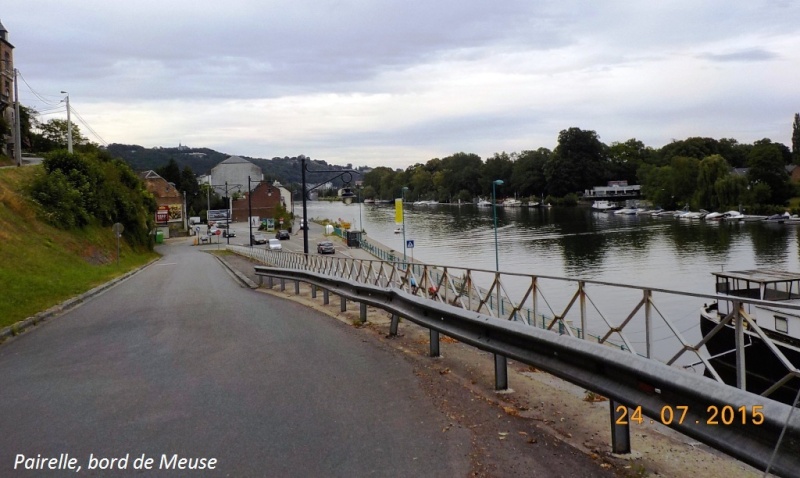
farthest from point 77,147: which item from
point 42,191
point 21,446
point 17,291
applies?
point 21,446

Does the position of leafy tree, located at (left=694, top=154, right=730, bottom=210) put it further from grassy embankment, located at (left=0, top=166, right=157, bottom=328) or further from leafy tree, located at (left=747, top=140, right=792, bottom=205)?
grassy embankment, located at (left=0, top=166, right=157, bottom=328)

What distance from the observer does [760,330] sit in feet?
18.0

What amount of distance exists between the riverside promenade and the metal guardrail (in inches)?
12.6

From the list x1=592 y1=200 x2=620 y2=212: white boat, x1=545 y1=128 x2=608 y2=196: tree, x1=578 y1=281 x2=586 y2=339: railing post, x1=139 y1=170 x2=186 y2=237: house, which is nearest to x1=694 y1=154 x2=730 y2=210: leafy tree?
x1=592 y1=200 x2=620 y2=212: white boat

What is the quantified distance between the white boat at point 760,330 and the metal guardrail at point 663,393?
37.7 inches

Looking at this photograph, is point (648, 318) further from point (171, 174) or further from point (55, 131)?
point (171, 174)

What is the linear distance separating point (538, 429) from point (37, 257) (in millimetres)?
27369

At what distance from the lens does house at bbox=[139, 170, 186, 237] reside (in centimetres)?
9790

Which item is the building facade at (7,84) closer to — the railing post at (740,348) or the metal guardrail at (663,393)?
the metal guardrail at (663,393)

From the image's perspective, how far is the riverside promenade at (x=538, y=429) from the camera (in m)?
4.76

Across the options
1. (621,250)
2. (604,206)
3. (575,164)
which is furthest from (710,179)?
(621,250)

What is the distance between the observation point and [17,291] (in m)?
17.9

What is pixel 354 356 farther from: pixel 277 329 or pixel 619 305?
pixel 619 305

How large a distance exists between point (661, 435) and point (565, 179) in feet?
568
